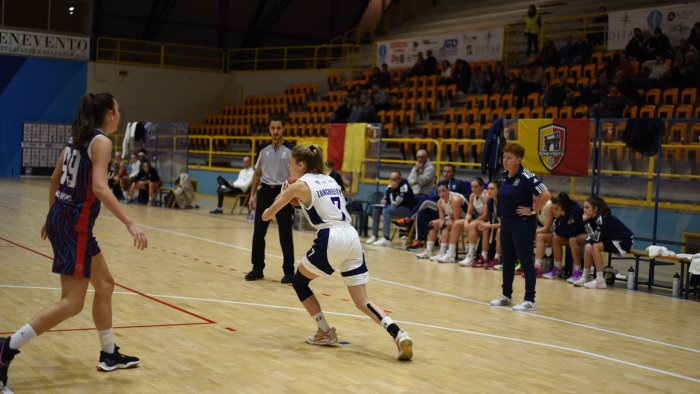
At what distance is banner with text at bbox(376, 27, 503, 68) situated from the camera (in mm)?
23609

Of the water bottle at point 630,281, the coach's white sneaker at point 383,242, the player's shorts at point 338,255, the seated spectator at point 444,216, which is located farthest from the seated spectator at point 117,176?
the player's shorts at point 338,255

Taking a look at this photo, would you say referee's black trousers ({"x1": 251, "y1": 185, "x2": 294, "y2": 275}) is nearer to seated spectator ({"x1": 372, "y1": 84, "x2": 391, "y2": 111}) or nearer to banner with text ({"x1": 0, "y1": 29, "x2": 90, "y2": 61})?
seated spectator ({"x1": 372, "y1": 84, "x2": 391, "y2": 111})

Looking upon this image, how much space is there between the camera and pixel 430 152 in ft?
62.7

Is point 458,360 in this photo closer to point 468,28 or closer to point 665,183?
point 665,183

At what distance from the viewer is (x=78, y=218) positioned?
4.89 metres

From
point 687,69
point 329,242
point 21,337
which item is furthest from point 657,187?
point 21,337

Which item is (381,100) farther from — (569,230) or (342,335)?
(342,335)

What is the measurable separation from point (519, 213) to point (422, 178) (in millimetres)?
6333

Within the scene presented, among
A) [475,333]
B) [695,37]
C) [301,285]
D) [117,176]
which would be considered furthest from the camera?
[117,176]

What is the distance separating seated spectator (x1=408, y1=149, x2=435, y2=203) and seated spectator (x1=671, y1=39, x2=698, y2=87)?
6.14 m

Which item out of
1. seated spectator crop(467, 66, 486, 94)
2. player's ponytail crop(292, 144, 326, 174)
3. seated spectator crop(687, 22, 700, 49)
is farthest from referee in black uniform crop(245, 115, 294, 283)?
seated spectator crop(467, 66, 486, 94)

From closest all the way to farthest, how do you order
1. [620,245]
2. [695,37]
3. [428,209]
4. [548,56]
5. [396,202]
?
[620,245] → [428,209] → [396,202] → [695,37] → [548,56]

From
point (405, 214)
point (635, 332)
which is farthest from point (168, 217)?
point (635, 332)

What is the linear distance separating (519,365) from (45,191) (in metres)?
20.5
